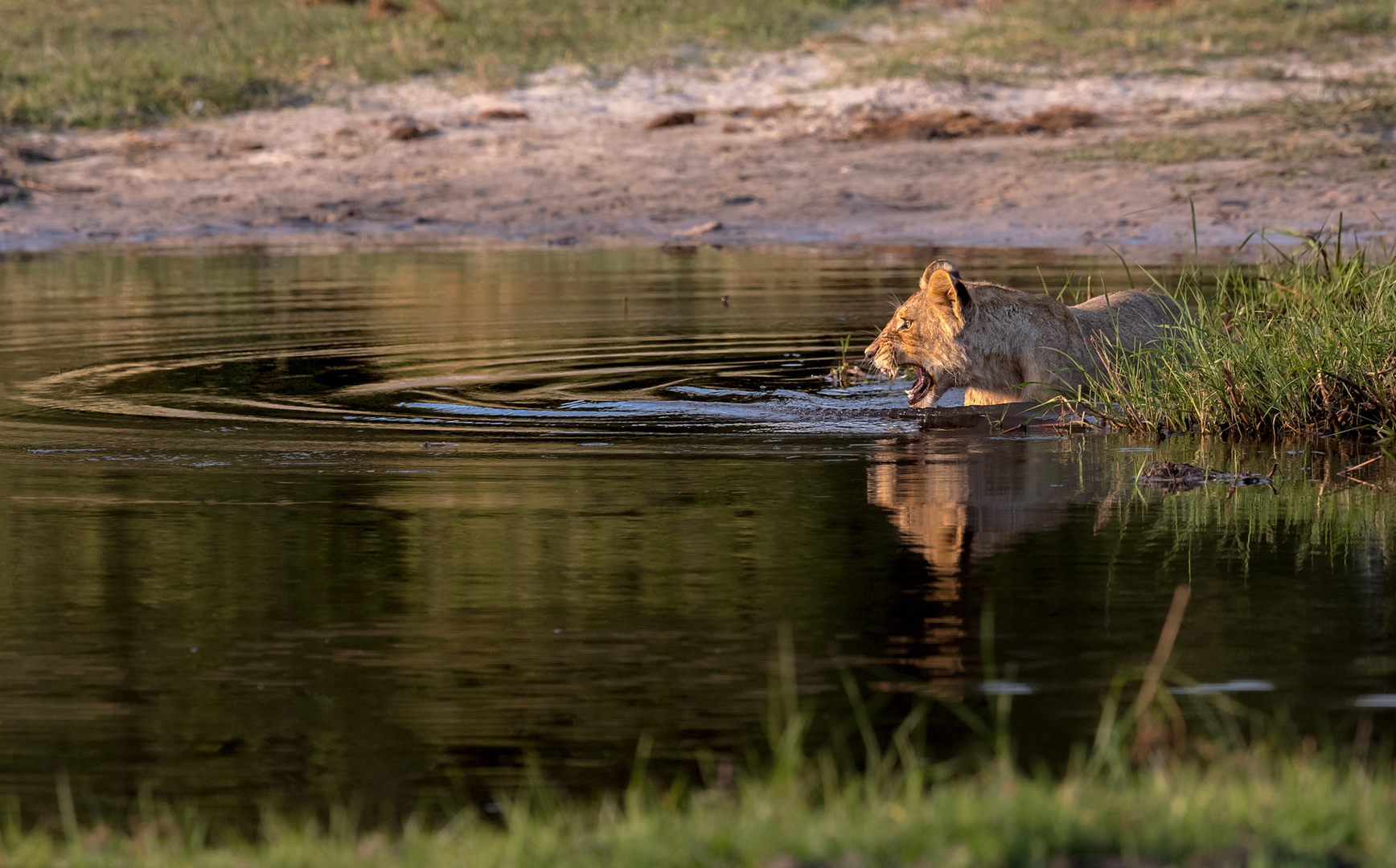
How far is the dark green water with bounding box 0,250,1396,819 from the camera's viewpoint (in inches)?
185

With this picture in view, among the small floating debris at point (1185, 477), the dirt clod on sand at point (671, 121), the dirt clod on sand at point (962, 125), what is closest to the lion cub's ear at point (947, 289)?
the small floating debris at point (1185, 477)

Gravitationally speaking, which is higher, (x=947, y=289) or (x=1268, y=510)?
(x=947, y=289)

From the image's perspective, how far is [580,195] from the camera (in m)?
23.2

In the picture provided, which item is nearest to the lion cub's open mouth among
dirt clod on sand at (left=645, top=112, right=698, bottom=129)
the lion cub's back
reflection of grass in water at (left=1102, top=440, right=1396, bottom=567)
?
the lion cub's back

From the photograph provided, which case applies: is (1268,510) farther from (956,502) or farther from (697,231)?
(697,231)

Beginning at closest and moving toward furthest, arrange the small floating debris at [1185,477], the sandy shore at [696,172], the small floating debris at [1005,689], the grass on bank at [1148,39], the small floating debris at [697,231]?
the small floating debris at [1005,689] → the small floating debris at [1185,477] → the sandy shore at [696,172] → the small floating debris at [697,231] → the grass on bank at [1148,39]

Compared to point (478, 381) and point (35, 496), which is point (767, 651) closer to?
point (35, 496)

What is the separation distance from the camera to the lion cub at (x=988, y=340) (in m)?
9.90

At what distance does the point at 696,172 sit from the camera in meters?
23.7

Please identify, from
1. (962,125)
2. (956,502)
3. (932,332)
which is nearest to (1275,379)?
(932,332)

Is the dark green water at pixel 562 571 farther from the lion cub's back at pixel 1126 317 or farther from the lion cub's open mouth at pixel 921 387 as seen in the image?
the lion cub's back at pixel 1126 317

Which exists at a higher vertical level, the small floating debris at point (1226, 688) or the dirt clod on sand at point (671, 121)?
the dirt clod on sand at point (671, 121)

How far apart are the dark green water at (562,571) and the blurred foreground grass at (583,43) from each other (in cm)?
1506

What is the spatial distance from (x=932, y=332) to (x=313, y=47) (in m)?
20.5
